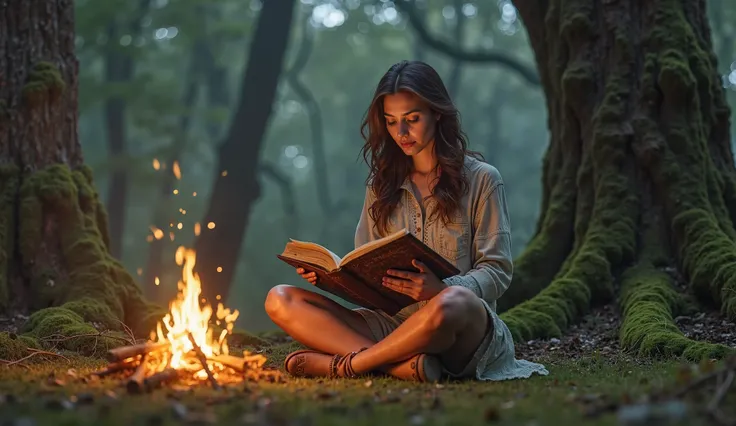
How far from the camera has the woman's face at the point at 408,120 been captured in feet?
15.8

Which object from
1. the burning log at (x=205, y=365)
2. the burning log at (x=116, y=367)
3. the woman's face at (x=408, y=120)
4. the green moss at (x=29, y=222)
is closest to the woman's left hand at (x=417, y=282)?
the woman's face at (x=408, y=120)

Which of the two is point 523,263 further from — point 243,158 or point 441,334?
point 243,158

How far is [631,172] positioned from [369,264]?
3827 millimetres

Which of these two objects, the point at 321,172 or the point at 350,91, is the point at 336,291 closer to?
the point at 321,172

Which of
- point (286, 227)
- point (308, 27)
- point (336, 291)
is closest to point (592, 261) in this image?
point (336, 291)

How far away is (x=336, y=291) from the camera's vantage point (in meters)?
4.73

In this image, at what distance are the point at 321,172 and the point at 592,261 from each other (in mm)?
23252

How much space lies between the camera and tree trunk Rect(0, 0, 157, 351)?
689cm

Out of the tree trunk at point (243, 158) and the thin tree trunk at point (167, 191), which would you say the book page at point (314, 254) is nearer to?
the tree trunk at point (243, 158)

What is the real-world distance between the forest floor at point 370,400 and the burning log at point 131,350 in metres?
0.11

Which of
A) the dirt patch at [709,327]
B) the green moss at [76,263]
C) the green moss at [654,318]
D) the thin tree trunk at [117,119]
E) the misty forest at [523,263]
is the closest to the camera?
the misty forest at [523,263]

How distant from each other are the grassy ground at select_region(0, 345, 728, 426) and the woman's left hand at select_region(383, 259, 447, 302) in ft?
1.42

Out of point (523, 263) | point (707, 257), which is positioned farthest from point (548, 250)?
point (707, 257)

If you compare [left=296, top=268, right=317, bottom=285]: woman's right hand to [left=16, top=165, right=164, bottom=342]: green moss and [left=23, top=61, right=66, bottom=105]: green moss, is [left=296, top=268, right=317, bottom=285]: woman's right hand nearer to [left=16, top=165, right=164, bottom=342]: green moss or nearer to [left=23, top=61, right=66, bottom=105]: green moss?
[left=16, top=165, right=164, bottom=342]: green moss
